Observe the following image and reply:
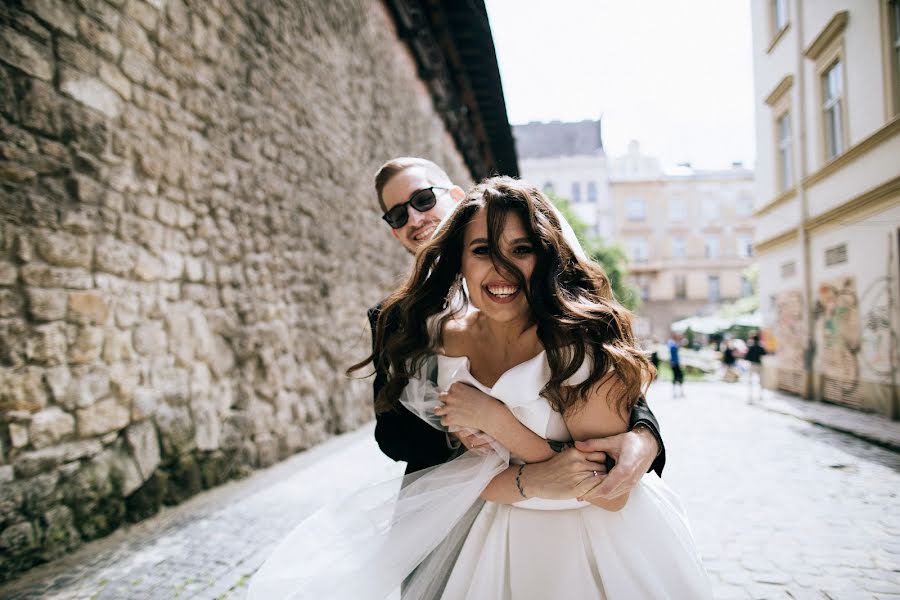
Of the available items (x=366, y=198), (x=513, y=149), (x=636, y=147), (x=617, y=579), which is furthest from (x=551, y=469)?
(x=636, y=147)

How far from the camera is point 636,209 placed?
1613 inches

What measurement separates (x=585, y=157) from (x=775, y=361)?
102ft

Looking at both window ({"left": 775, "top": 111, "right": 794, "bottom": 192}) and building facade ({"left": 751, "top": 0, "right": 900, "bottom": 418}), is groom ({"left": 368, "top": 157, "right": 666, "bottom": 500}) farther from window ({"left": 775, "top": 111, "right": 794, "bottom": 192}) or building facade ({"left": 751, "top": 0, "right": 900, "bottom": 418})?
window ({"left": 775, "top": 111, "right": 794, "bottom": 192})

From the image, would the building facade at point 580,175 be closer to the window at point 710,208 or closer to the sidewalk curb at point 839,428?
the window at point 710,208

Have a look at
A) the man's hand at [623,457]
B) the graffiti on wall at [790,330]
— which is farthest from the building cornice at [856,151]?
the man's hand at [623,457]

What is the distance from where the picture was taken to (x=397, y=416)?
1731 millimetres

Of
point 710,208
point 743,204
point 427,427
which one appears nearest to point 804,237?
point 427,427

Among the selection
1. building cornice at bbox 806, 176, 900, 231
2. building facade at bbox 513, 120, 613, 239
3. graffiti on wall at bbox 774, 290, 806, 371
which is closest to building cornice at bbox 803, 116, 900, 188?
building cornice at bbox 806, 176, 900, 231

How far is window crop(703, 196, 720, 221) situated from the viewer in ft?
131

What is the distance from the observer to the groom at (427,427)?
1394mm

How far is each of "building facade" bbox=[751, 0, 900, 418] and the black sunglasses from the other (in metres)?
7.16

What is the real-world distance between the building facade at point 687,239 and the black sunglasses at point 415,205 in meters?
40.3

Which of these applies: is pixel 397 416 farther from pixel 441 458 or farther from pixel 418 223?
pixel 418 223

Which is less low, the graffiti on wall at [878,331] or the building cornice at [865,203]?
the building cornice at [865,203]
